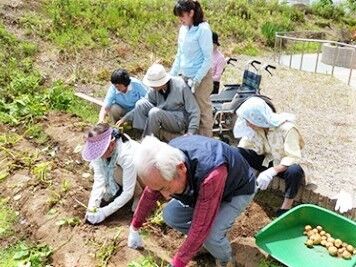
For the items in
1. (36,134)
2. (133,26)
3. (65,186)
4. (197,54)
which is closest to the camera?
(65,186)

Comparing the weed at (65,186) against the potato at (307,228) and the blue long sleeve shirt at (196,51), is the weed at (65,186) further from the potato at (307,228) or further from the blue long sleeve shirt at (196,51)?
the potato at (307,228)

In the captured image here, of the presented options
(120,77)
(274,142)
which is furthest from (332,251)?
(120,77)

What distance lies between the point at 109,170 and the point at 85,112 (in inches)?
107

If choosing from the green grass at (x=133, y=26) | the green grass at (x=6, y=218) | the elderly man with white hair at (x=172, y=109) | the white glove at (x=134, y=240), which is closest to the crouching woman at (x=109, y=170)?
the white glove at (x=134, y=240)

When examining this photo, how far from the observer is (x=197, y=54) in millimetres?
5043

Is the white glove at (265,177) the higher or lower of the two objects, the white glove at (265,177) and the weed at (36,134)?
the higher

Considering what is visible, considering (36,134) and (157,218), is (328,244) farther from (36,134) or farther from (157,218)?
(36,134)

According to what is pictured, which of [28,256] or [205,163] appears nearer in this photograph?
[205,163]

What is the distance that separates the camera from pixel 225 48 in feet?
36.2

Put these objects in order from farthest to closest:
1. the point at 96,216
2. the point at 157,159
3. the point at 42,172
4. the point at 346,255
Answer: the point at 42,172, the point at 96,216, the point at 346,255, the point at 157,159

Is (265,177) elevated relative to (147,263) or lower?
elevated

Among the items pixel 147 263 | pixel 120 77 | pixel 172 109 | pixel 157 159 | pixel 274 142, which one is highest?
pixel 157 159

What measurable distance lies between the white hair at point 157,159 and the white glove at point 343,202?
207cm

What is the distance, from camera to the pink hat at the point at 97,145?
362 cm
